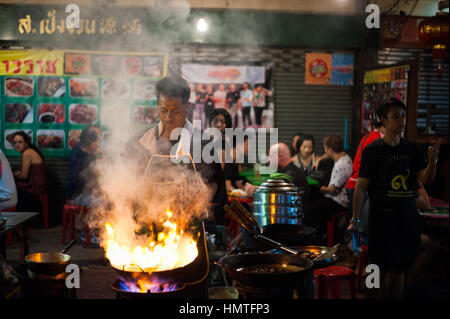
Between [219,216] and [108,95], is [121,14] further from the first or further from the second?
[219,216]

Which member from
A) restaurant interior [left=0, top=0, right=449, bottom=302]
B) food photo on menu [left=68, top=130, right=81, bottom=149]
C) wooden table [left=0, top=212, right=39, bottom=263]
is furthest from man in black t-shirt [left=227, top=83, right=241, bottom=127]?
wooden table [left=0, top=212, right=39, bottom=263]

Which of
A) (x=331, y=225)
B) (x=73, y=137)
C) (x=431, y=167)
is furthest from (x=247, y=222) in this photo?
(x=73, y=137)

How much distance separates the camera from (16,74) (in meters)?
9.88

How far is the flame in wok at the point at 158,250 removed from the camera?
3.06m

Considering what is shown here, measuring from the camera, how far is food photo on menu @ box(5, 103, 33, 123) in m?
10.0

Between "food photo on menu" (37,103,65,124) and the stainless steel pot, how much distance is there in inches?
248

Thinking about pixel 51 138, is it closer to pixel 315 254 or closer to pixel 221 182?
pixel 221 182

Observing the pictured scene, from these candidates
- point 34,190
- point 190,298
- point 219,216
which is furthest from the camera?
point 34,190

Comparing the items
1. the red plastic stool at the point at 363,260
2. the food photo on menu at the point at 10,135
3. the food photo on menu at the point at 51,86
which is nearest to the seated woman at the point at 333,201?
the red plastic stool at the point at 363,260

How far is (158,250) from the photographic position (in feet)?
10.4

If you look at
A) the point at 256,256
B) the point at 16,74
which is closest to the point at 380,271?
the point at 256,256

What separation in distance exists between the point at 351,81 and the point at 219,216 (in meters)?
6.42

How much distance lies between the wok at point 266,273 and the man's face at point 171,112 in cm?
118

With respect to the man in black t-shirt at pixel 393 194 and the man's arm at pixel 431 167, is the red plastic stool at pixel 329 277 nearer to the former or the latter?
the man in black t-shirt at pixel 393 194
